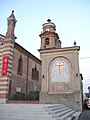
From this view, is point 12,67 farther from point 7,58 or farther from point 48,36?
point 48,36

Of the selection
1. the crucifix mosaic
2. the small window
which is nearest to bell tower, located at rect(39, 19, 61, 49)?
the small window

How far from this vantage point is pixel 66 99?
52.2ft

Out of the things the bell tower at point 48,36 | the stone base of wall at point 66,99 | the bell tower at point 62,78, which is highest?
the bell tower at point 48,36

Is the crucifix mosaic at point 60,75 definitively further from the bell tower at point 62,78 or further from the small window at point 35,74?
the small window at point 35,74

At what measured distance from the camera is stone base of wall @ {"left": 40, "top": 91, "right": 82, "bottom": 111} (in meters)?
15.4

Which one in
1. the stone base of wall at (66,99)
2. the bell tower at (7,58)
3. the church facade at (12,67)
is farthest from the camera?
the church facade at (12,67)

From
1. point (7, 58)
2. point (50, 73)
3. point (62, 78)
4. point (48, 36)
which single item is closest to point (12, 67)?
point (7, 58)

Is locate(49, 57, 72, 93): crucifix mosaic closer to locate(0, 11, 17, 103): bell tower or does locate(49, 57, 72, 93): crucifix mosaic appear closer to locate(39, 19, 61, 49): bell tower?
locate(0, 11, 17, 103): bell tower

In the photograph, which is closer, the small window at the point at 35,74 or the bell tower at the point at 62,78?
the bell tower at the point at 62,78

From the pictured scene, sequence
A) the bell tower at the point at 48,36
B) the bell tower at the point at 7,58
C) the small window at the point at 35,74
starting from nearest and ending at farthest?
the bell tower at the point at 7,58 → the small window at the point at 35,74 → the bell tower at the point at 48,36

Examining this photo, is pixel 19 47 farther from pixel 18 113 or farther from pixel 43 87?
pixel 18 113

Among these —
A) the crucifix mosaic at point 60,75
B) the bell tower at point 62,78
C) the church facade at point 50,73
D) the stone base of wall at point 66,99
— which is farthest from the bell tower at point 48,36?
the stone base of wall at point 66,99

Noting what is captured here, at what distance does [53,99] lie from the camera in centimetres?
1647

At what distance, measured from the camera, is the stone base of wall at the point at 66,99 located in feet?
50.7
